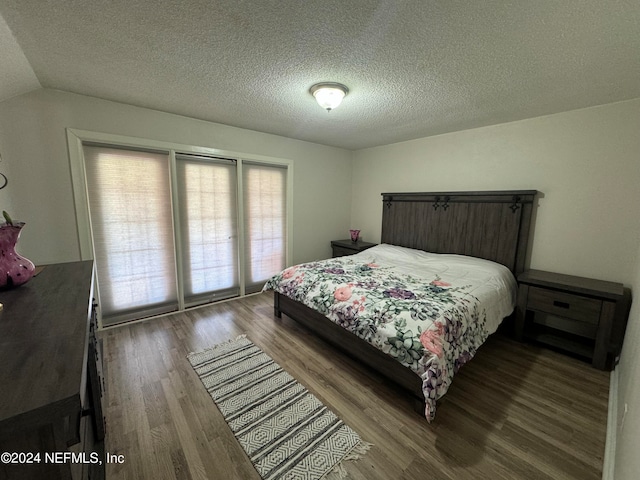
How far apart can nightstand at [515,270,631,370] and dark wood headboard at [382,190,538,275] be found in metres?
0.40

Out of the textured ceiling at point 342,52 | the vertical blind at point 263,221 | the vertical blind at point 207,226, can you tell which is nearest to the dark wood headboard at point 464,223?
the textured ceiling at point 342,52

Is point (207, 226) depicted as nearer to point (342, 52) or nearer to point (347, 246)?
point (347, 246)

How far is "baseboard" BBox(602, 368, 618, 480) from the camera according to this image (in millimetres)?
1352

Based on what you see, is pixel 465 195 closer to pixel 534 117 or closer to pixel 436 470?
pixel 534 117

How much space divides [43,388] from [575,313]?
3.42m

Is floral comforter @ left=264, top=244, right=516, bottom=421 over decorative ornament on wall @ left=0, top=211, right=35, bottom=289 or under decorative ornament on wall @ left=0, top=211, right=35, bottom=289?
under

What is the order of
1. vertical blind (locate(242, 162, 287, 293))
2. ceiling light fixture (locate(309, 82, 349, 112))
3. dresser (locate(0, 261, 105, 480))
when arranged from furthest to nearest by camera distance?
1. vertical blind (locate(242, 162, 287, 293))
2. ceiling light fixture (locate(309, 82, 349, 112))
3. dresser (locate(0, 261, 105, 480))

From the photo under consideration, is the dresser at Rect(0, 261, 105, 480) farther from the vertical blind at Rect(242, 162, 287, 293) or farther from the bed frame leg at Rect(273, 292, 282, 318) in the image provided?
the vertical blind at Rect(242, 162, 287, 293)

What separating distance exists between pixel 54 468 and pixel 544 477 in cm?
208

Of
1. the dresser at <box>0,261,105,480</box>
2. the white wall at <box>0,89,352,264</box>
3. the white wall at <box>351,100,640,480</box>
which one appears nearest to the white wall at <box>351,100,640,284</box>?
the white wall at <box>351,100,640,480</box>

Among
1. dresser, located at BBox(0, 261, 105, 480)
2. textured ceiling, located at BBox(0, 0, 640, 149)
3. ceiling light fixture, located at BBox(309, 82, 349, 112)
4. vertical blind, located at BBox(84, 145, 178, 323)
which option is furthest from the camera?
vertical blind, located at BBox(84, 145, 178, 323)

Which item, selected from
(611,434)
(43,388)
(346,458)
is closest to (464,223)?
(611,434)

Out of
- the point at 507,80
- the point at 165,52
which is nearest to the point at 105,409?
the point at 165,52

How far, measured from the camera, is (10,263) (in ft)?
4.41
